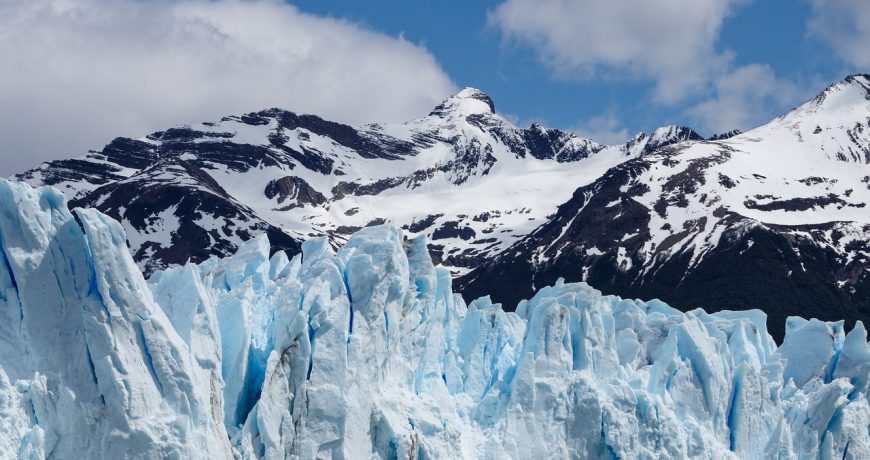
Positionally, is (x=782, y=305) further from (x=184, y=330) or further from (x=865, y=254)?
(x=184, y=330)

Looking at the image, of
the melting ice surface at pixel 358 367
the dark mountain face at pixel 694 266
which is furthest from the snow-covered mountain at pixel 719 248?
the melting ice surface at pixel 358 367

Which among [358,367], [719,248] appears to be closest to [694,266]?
[719,248]

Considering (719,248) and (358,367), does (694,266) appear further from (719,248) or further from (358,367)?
(358,367)

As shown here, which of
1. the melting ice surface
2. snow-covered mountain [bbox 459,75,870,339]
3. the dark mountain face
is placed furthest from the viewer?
snow-covered mountain [bbox 459,75,870,339]

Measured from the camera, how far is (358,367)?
32562mm

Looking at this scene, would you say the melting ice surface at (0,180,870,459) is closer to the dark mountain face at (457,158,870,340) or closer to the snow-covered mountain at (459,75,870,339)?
the snow-covered mountain at (459,75,870,339)

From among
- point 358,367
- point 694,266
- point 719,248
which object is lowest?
point 358,367

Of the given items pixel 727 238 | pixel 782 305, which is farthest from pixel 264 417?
pixel 727 238

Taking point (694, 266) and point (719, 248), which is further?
point (719, 248)

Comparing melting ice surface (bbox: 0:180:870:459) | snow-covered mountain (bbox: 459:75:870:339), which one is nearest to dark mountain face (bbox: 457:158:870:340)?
snow-covered mountain (bbox: 459:75:870:339)

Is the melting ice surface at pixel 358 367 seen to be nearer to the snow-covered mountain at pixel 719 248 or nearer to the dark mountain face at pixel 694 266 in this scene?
the snow-covered mountain at pixel 719 248

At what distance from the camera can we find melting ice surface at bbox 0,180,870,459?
1040 inches

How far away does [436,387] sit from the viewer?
123 ft

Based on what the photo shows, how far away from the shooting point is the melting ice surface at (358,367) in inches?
1040
